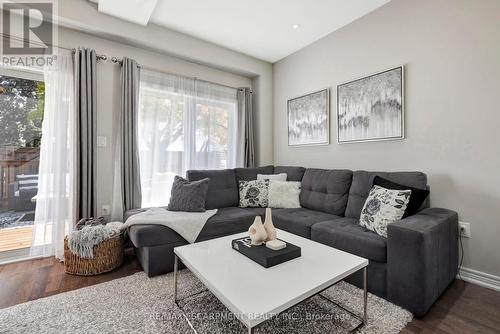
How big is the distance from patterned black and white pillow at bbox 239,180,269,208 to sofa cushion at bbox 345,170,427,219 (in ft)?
3.21

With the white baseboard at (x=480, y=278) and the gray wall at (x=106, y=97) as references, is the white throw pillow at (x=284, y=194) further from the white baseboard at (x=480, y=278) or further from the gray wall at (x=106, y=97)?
the gray wall at (x=106, y=97)

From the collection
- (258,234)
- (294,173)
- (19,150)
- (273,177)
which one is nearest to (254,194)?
(273,177)

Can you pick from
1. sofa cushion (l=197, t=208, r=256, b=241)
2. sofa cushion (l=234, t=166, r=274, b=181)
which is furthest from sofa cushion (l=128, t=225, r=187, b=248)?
sofa cushion (l=234, t=166, r=274, b=181)

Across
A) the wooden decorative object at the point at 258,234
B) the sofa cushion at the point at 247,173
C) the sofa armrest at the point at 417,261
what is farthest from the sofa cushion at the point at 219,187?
the sofa armrest at the point at 417,261

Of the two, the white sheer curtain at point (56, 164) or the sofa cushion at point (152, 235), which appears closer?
the sofa cushion at point (152, 235)

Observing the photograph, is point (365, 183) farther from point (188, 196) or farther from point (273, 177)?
point (188, 196)

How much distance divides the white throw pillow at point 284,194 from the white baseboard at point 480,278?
1.55m

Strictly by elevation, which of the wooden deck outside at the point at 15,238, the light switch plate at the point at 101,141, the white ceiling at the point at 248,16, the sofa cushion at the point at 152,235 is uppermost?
the white ceiling at the point at 248,16

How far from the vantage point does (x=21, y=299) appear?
1698mm

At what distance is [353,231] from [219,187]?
1651 mm

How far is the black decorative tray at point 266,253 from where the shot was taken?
1314 mm

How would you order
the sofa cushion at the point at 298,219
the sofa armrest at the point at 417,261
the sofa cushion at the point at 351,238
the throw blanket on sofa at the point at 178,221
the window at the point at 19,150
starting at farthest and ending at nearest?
1. the window at the point at 19,150
2. the sofa cushion at the point at 298,219
3. the throw blanket on sofa at the point at 178,221
4. the sofa cushion at the point at 351,238
5. the sofa armrest at the point at 417,261

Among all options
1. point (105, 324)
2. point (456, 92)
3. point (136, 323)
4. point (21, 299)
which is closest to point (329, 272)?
point (136, 323)

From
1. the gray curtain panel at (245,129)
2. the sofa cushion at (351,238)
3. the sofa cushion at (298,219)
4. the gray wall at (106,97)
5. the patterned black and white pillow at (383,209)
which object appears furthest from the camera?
the gray curtain panel at (245,129)
